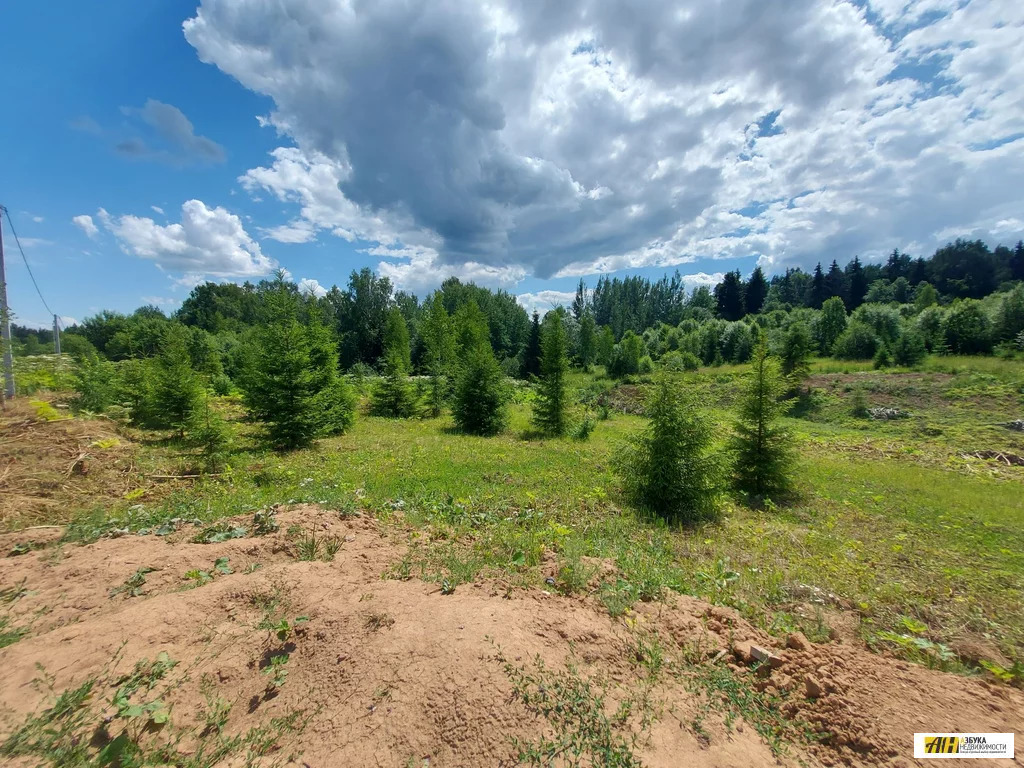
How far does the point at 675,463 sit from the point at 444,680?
7.40 metres

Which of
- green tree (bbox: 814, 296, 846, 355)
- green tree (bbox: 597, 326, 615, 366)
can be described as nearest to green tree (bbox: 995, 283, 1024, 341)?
green tree (bbox: 814, 296, 846, 355)

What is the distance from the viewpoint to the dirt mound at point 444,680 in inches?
102

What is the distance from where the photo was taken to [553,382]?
20.4 metres

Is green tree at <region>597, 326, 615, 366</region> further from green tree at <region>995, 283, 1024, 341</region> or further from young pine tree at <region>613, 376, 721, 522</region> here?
young pine tree at <region>613, 376, 721, 522</region>

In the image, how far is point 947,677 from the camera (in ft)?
10.6

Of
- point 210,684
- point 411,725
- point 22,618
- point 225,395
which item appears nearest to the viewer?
point 411,725

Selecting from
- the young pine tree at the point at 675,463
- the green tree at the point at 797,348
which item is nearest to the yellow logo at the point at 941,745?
the young pine tree at the point at 675,463

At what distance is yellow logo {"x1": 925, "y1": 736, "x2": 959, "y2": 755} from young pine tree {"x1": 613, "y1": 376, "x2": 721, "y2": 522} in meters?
5.94

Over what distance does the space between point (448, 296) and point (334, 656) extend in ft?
249

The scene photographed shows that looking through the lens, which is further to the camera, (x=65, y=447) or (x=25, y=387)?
(x=25, y=387)

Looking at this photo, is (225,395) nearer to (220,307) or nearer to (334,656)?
(334,656)

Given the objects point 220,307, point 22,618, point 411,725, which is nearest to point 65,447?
point 22,618

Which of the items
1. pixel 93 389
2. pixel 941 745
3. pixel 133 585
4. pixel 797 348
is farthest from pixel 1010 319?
pixel 93 389

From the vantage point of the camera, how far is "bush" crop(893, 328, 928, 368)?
31.9 metres
